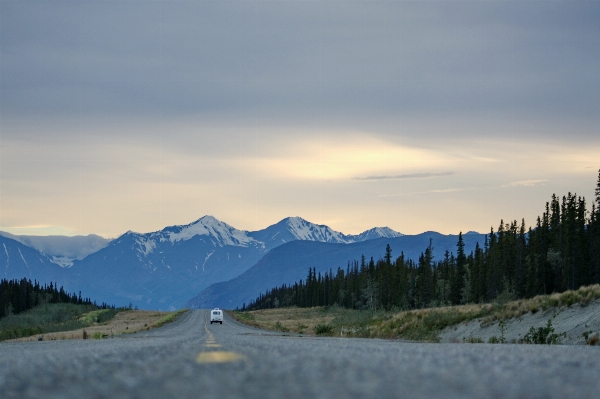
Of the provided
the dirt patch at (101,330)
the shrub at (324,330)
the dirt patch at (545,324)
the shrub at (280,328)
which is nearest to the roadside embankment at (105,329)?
the dirt patch at (101,330)

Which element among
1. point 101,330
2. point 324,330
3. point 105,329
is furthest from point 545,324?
point 105,329

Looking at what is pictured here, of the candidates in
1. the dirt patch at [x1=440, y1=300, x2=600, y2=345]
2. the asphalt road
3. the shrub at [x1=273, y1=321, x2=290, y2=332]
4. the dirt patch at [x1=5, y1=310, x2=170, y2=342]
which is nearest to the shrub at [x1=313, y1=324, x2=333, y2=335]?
the dirt patch at [x1=440, y1=300, x2=600, y2=345]

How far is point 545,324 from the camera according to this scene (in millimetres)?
29406

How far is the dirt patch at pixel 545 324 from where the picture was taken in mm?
24391

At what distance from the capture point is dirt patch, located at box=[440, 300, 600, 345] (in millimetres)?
24391

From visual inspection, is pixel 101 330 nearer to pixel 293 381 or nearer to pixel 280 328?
pixel 280 328

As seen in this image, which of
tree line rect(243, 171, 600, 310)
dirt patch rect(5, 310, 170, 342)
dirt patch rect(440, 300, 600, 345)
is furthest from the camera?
tree line rect(243, 171, 600, 310)

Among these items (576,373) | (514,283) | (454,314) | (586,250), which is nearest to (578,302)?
(454,314)

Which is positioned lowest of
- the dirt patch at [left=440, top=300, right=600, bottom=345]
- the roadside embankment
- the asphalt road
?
the roadside embankment

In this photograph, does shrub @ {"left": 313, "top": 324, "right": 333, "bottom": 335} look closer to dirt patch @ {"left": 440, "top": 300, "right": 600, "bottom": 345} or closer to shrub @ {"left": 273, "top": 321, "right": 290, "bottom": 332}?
dirt patch @ {"left": 440, "top": 300, "right": 600, "bottom": 345}

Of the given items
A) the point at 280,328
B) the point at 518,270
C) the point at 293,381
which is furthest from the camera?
the point at 518,270

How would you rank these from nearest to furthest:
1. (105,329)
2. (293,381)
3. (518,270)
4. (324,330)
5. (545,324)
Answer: (293,381) → (545,324) → (324,330) → (105,329) → (518,270)

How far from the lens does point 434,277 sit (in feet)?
502

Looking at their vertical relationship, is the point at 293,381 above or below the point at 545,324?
above
